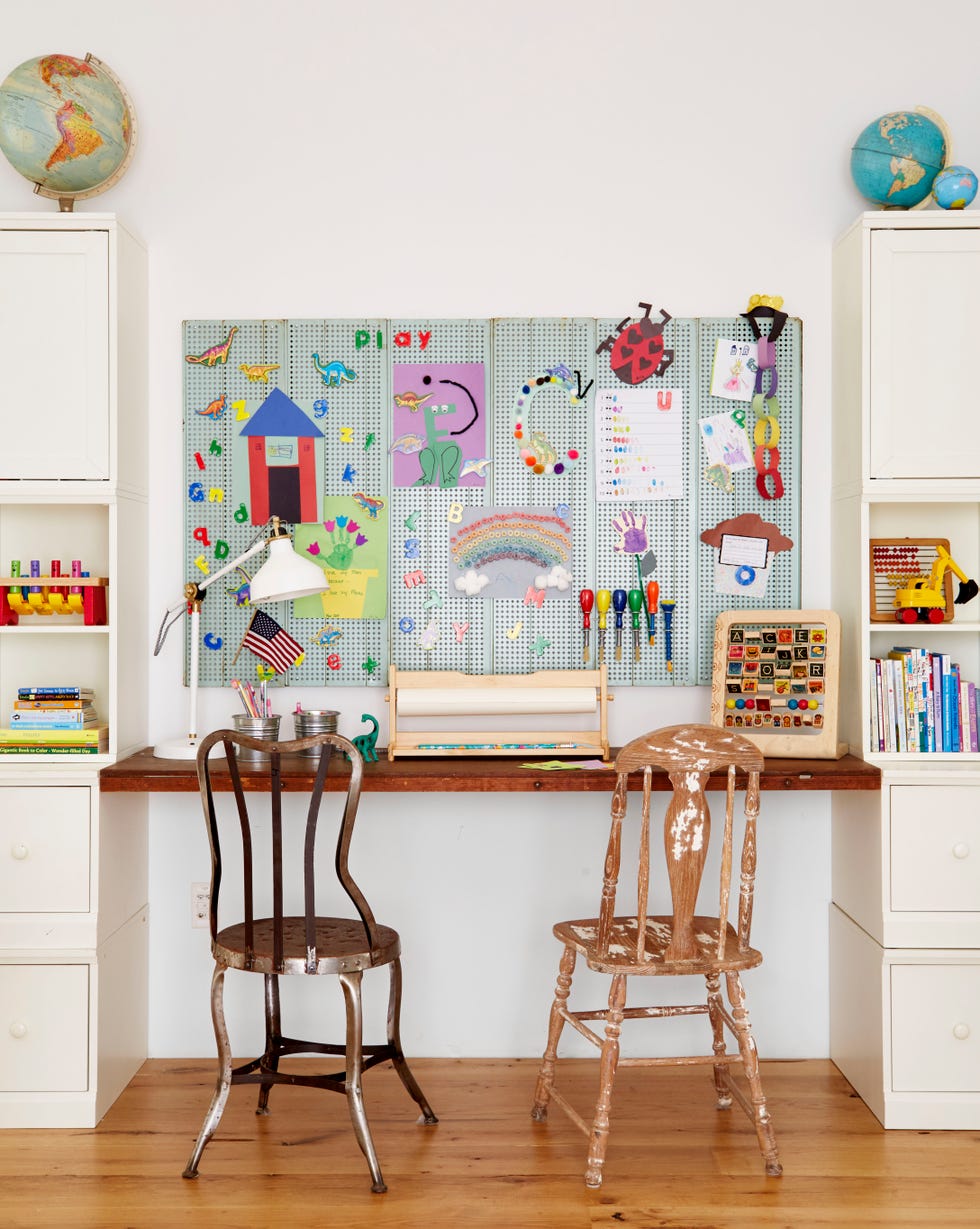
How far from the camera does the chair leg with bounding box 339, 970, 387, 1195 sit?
239 centimetres

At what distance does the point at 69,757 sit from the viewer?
2809 mm

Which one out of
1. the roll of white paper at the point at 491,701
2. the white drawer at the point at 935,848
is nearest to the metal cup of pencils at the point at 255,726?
the roll of white paper at the point at 491,701

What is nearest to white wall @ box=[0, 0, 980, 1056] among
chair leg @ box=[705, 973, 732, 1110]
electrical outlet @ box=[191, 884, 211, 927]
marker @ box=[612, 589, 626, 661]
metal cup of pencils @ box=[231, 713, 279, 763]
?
electrical outlet @ box=[191, 884, 211, 927]

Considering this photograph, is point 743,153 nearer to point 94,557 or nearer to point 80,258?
point 80,258

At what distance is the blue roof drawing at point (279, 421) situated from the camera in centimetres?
314

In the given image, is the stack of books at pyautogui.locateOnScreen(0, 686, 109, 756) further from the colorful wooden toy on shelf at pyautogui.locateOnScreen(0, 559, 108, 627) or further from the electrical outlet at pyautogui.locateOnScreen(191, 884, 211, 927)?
the electrical outlet at pyautogui.locateOnScreen(191, 884, 211, 927)

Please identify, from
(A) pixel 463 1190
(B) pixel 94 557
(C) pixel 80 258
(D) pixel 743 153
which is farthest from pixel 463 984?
(D) pixel 743 153

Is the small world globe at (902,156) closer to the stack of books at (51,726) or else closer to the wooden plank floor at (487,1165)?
the wooden plank floor at (487,1165)

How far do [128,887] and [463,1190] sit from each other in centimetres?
115

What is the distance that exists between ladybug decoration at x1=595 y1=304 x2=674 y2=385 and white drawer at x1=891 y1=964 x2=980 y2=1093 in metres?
1.61

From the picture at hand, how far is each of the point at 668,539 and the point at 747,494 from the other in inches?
9.5

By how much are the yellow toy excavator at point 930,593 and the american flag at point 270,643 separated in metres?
1.55

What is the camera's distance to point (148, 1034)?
3.15 metres

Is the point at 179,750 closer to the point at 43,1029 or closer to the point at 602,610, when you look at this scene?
the point at 43,1029
